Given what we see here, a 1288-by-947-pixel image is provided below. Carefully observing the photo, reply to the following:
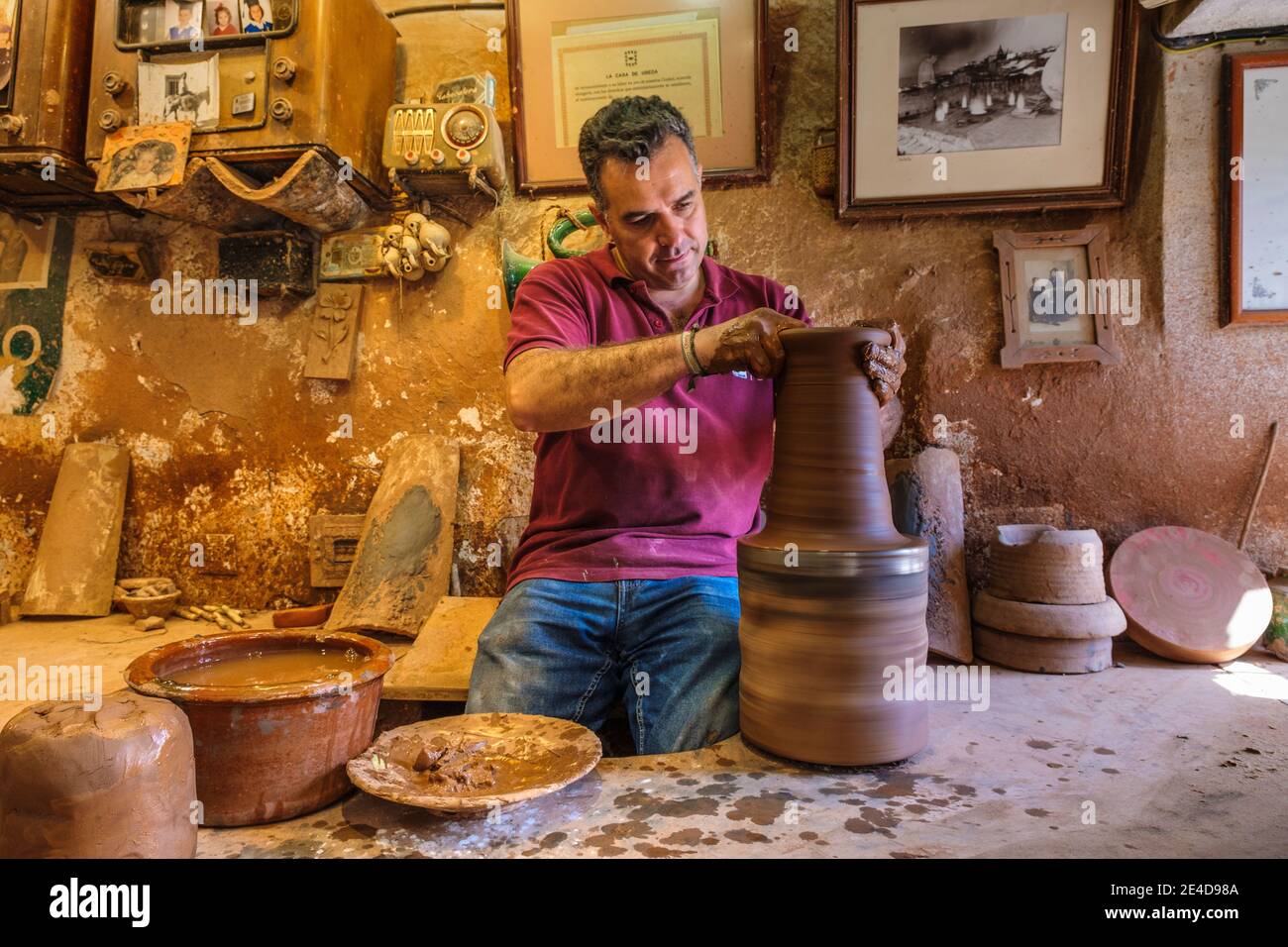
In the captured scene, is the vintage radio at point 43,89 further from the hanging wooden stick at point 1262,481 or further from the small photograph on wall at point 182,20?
the hanging wooden stick at point 1262,481

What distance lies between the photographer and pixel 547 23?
3.40m

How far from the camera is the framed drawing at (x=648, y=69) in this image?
332cm

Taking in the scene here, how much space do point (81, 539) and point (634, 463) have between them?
9.54ft

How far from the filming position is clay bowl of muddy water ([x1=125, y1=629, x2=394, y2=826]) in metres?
1.48

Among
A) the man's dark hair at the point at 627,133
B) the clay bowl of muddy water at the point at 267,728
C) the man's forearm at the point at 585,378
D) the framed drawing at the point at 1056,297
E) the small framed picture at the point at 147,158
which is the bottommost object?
the clay bowl of muddy water at the point at 267,728

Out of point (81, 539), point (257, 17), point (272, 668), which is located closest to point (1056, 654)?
point (272, 668)

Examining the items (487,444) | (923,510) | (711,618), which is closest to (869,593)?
(711,618)

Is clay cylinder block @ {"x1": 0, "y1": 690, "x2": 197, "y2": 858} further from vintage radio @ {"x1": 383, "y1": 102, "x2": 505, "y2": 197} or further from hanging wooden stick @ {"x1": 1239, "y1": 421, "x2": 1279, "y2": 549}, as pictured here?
hanging wooden stick @ {"x1": 1239, "y1": 421, "x2": 1279, "y2": 549}

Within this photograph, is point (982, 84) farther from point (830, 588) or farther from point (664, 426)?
point (830, 588)

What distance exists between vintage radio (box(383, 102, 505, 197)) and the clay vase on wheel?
202cm

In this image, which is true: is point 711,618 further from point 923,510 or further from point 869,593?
point 923,510

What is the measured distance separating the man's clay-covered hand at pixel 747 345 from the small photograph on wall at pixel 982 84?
70.6 inches

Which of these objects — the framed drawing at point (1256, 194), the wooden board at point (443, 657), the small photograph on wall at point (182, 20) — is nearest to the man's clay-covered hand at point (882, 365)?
the wooden board at point (443, 657)

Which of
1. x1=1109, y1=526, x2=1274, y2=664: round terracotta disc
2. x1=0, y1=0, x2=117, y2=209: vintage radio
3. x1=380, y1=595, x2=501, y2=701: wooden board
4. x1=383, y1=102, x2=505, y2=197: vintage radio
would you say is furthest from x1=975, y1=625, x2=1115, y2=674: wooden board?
x1=0, y1=0, x2=117, y2=209: vintage radio
